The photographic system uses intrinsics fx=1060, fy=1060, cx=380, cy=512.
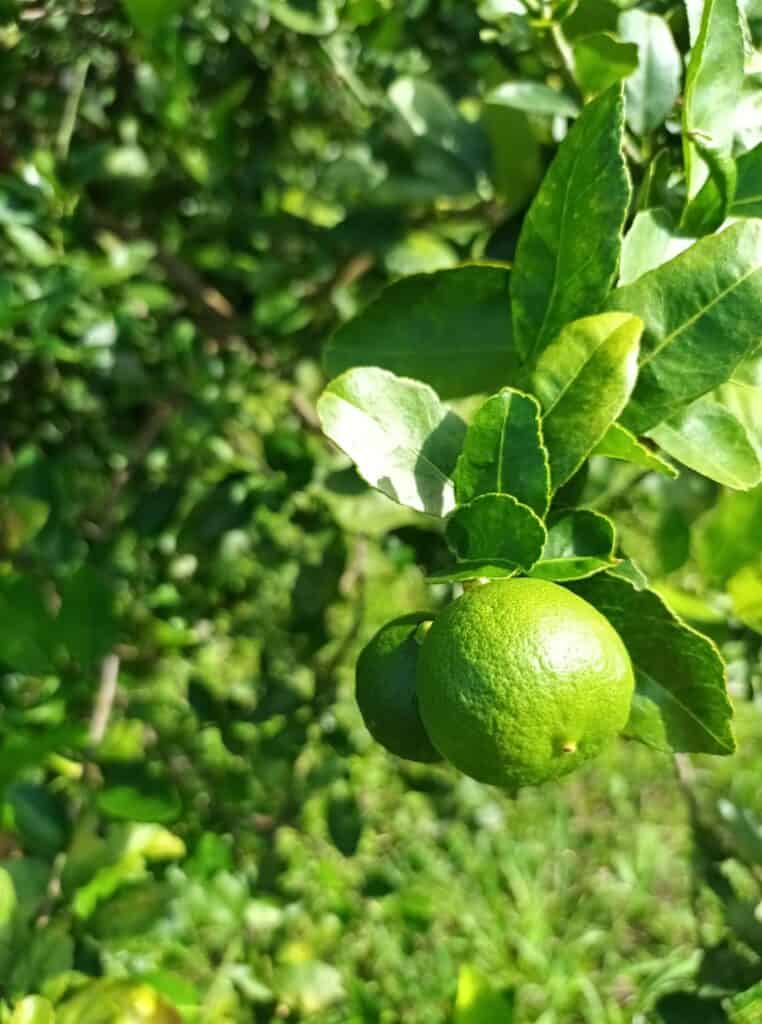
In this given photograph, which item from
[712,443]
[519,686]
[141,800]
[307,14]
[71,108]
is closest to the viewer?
[519,686]

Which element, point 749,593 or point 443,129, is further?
point 443,129

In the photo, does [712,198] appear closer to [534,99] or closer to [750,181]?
[750,181]

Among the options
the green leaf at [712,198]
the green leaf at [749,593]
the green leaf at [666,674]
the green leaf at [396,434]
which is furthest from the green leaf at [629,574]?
the green leaf at [749,593]

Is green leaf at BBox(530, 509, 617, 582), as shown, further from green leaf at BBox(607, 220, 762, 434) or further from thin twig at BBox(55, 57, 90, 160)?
thin twig at BBox(55, 57, 90, 160)

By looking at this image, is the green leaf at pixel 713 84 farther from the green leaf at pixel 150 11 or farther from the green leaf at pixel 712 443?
the green leaf at pixel 150 11

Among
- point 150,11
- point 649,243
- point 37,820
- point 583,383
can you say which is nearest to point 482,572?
point 583,383

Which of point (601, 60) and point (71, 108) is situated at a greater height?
point (601, 60)
